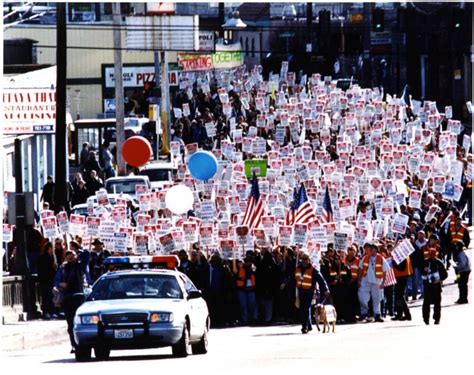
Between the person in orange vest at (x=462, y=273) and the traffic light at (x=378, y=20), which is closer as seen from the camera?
the person in orange vest at (x=462, y=273)

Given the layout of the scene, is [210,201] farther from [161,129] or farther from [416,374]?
[161,129]

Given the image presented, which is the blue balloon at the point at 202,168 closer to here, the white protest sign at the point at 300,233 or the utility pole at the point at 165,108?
the white protest sign at the point at 300,233

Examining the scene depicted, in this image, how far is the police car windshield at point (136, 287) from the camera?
21.2 meters

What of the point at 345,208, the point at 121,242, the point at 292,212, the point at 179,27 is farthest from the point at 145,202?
the point at 179,27

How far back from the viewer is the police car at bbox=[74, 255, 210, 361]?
20.4 meters

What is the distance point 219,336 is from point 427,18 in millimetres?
50648

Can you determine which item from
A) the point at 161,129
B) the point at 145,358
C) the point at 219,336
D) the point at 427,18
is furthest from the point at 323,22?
the point at 145,358

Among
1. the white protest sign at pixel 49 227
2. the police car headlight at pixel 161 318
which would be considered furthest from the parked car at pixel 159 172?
the police car headlight at pixel 161 318

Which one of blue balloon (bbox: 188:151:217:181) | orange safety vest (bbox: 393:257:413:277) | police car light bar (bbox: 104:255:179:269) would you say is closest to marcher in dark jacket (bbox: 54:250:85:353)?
police car light bar (bbox: 104:255:179:269)

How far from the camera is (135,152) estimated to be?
141ft

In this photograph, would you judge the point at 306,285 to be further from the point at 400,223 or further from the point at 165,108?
the point at 165,108

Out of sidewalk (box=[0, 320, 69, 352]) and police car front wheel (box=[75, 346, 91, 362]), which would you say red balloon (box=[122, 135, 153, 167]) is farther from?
police car front wheel (box=[75, 346, 91, 362])

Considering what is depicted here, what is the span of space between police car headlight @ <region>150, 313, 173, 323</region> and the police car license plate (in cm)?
30

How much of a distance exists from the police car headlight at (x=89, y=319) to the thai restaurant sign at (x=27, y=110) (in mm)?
8466
